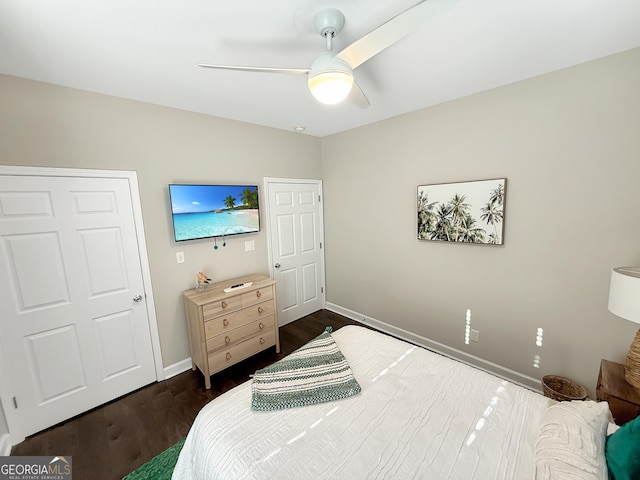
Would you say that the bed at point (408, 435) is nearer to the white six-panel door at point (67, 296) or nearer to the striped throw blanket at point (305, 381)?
the striped throw blanket at point (305, 381)

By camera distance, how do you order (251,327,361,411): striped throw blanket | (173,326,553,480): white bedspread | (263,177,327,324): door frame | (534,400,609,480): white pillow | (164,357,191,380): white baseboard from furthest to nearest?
(263,177,327,324): door frame
(164,357,191,380): white baseboard
(251,327,361,411): striped throw blanket
(173,326,553,480): white bedspread
(534,400,609,480): white pillow

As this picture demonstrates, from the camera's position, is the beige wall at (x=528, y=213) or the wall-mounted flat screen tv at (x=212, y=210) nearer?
the beige wall at (x=528, y=213)

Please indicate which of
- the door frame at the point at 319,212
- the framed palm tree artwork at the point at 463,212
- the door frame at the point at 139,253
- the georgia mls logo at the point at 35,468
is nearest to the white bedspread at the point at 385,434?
the georgia mls logo at the point at 35,468

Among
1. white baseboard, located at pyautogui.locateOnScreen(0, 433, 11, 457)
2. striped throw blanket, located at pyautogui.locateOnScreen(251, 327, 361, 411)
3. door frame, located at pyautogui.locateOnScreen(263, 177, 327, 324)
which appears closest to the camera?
striped throw blanket, located at pyautogui.locateOnScreen(251, 327, 361, 411)

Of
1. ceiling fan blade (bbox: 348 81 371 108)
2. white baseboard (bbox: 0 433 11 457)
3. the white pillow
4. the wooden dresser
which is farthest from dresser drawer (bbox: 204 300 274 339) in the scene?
the white pillow

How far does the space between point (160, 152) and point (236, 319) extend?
1721mm

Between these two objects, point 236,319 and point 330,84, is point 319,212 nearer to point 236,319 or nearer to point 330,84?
point 236,319

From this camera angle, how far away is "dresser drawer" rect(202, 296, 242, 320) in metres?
2.29

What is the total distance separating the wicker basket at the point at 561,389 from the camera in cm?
189

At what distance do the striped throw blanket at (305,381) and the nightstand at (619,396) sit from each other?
4.99ft

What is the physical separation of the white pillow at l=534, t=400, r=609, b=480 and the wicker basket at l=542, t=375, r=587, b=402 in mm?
882

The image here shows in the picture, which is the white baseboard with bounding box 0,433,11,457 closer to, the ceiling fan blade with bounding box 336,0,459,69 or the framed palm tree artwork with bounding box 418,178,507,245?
the ceiling fan blade with bounding box 336,0,459,69

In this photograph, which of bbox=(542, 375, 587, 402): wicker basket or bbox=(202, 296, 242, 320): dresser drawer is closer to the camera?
bbox=(542, 375, 587, 402): wicker basket

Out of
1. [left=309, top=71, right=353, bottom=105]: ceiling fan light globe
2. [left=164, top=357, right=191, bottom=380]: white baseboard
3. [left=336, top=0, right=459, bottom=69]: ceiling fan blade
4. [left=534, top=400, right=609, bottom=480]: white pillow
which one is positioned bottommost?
[left=164, top=357, right=191, bottom=380]: white baseboard
